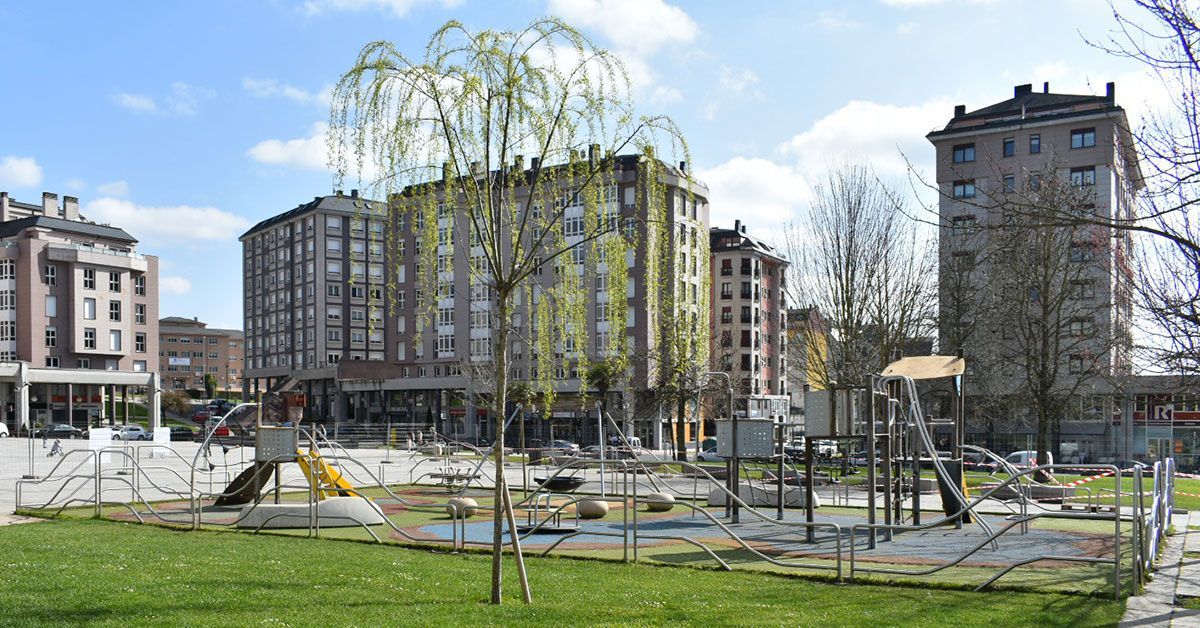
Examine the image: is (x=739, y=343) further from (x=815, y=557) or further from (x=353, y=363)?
(x=815, y=557)

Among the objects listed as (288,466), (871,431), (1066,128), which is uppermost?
→ (1066,128)

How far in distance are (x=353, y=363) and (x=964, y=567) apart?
8515 centimetres

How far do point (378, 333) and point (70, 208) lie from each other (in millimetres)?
33433

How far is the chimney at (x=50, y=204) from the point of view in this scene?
101 m

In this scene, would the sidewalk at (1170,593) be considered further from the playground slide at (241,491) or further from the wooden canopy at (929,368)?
the playground slide at (241,491)

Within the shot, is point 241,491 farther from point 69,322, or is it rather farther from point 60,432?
point 69,322

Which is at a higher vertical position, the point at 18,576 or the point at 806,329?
the point at 806,329

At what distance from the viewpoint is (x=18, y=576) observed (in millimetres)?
11297

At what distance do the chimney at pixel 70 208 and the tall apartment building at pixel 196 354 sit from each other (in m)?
60.4

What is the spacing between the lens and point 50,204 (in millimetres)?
101812

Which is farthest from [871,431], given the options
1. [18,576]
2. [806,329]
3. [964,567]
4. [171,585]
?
[806,329]

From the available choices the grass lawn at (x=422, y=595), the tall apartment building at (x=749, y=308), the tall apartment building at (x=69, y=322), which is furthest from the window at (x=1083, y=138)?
the tall apartment building at (x=69, y=322)

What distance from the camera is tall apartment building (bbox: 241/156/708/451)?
73.3 meters

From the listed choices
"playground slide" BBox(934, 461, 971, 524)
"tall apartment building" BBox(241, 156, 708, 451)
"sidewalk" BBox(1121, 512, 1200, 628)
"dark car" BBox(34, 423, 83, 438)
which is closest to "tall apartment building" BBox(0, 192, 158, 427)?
"dark car" BBox(34, 423, 83, 438)
